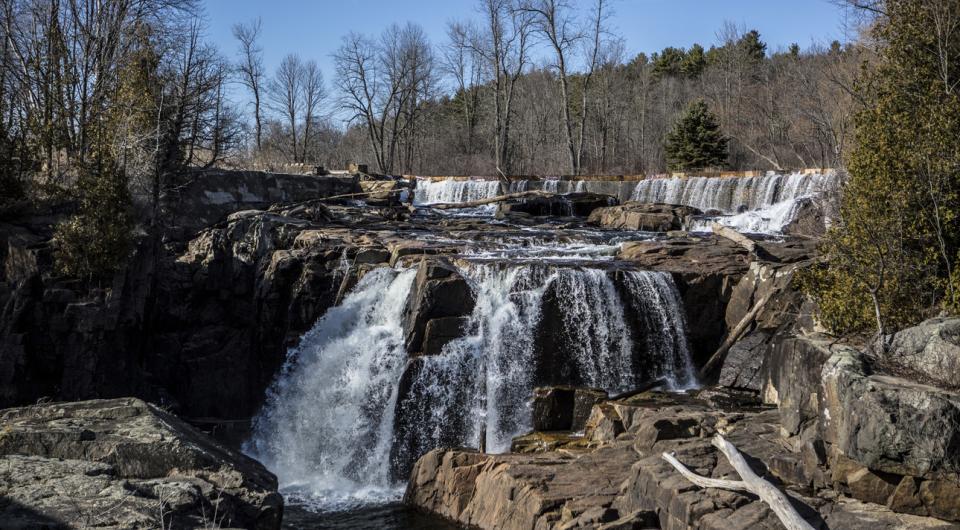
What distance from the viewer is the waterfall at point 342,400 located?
12664 millimetres

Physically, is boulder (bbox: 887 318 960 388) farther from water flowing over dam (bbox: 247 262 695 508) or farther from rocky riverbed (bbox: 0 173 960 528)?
water flowing over dam (bbox: 247 262 695 508)

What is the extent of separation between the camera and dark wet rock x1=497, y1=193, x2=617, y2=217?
24375mm

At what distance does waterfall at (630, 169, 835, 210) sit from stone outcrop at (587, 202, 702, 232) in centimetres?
138

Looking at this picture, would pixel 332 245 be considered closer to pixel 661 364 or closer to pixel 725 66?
pixel 661 364

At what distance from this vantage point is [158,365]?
16.6 m

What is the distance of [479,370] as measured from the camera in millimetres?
12867

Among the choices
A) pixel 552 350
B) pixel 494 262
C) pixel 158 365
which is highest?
pixel 494 262

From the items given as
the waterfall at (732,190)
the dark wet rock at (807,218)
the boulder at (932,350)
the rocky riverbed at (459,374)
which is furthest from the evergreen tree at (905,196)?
the waterfall at (732,190)

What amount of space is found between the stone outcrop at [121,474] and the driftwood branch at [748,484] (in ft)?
13.1

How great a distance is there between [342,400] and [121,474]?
7108mm

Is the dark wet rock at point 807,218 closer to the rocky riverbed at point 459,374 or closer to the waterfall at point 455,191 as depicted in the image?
the rocky riverbed at point 459,374

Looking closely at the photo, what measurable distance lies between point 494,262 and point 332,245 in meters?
4.13

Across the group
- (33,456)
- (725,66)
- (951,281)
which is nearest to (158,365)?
(33,456)

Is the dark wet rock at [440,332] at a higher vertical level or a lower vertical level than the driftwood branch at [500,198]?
lower
